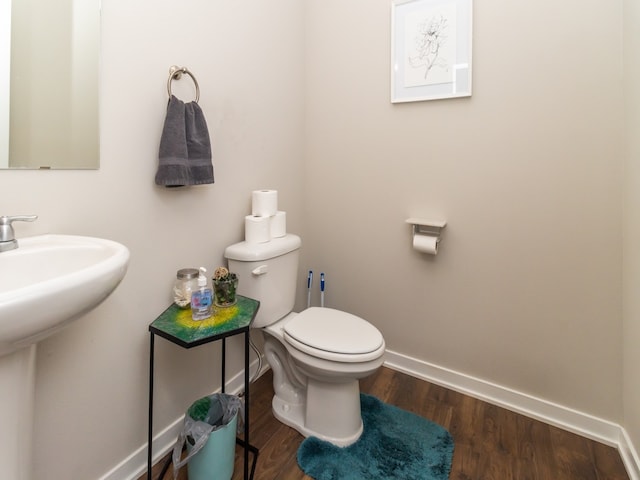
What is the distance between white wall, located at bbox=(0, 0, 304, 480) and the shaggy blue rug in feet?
1.95

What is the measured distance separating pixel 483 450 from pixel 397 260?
92cm

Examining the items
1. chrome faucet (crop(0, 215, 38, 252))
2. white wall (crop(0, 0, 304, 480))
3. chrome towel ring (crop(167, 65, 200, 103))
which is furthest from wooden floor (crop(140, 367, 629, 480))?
chrome towel ring (crop(167, 65, 200, 103))

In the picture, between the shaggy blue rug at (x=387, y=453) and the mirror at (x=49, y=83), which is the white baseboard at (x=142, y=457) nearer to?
the shaggy blue rug at (x=387, y=453)

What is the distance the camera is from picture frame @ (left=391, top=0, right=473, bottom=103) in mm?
1577

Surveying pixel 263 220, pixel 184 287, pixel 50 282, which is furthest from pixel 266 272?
pixel 50 282

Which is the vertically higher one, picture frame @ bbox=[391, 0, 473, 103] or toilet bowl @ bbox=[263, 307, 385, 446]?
picture frame @ bbox=[391, 0, 473, 103]

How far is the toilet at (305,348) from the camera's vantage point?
4.36 feet

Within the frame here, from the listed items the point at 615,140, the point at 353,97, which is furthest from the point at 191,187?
the point at 615,140

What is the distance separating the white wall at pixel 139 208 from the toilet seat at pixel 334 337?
0.43 meters

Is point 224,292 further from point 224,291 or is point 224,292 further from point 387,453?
point 387,453

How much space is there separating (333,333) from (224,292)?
1.60ft

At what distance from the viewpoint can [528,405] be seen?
5.27 ft

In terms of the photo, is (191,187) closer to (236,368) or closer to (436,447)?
(236,368)

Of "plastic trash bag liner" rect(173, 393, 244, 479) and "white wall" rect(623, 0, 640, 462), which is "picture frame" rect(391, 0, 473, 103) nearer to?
"white wall" rect(623, 0, 640, 462)
